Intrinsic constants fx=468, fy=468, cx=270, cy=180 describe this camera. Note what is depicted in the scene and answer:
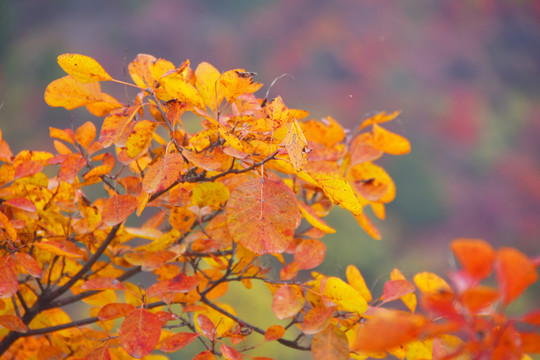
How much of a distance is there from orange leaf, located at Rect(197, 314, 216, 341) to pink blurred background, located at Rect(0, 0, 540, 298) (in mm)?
2261

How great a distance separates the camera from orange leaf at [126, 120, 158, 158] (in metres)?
0.34

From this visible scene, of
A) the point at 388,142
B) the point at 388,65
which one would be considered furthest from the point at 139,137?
the point at 388,65

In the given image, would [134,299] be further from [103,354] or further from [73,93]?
[73,93]

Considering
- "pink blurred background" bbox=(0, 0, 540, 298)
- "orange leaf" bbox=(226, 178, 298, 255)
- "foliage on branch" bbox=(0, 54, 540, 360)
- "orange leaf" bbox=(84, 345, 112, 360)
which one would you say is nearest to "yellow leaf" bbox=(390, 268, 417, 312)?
"foliage on branch" bbox=(0, 54, 540, 360)

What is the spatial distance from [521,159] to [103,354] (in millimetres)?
2848

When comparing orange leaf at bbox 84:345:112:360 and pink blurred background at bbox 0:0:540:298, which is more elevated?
pink blurred background at bbox 0:0:540:298

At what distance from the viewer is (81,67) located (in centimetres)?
33

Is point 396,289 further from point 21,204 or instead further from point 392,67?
point 392,67

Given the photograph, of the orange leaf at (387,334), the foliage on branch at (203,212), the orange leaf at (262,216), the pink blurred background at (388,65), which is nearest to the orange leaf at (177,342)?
the foliage on branch at (203,212)

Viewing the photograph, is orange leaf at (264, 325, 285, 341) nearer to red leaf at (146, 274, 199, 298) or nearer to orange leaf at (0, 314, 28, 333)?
red leaf at (146, 274, 199, 298)

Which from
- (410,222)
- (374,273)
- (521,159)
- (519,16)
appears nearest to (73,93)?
(374,273)

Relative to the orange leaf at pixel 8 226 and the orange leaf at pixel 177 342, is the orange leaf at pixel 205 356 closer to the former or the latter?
the orange leaf at pixel 177 342

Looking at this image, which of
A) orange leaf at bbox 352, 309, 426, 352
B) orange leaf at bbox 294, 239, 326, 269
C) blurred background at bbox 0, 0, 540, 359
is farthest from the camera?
blurred background at bbox 0, 0, 540, 359

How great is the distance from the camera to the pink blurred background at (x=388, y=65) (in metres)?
2.59
